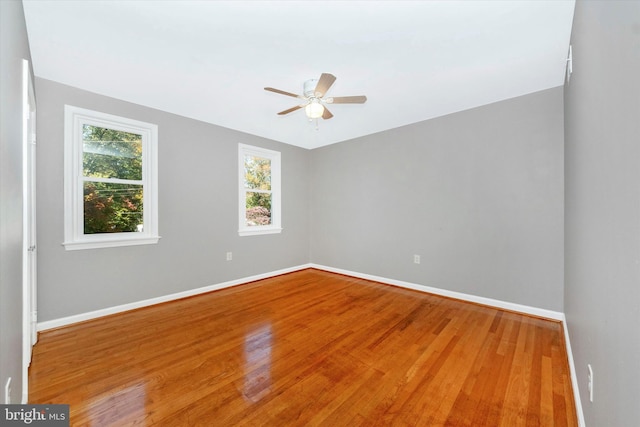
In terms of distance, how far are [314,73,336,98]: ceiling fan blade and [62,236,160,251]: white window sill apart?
2626mm

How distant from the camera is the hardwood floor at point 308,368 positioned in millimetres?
1466

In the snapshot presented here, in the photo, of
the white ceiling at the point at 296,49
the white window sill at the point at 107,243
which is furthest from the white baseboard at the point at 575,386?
the white window sill at the point at 107,243

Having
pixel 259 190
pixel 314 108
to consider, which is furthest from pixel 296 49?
pixel 259 190

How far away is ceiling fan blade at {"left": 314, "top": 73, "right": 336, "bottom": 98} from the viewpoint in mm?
1996

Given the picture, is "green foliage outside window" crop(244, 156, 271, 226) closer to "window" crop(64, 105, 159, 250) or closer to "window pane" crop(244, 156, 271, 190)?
"window pane" crop(244, 156, 271, 190)

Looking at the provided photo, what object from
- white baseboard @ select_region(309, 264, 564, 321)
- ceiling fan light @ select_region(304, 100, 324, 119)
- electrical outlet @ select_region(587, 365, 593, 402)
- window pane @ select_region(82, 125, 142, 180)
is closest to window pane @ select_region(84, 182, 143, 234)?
window pane @ select_region(82, 125, 142, 180)

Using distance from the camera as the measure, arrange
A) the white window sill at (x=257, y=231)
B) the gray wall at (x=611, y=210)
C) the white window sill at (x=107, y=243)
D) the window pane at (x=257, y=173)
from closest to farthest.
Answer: the gray wall at (x=611, y=210)
the white window sill at (x=107, y=243)
the white window sill at (x=257, y=231)
the window pane at (x=257, y=173)

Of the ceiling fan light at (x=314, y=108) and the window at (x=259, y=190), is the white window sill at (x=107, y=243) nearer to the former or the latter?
the window at (x=259, y=190)

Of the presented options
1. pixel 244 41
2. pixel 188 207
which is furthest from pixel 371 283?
pixel 244 41

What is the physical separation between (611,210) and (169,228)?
12.7 feet

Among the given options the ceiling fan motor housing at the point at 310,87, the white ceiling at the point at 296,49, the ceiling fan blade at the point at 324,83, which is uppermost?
the white ceiling at the point at 296,49

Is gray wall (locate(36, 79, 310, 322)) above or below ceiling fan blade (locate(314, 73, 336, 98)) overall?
below

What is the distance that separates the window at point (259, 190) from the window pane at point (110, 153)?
1380 mm

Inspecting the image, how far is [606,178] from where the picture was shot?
3.28ft
